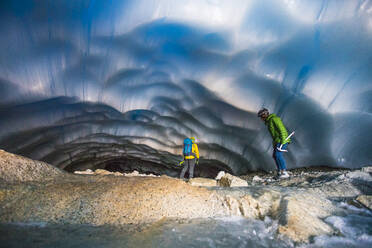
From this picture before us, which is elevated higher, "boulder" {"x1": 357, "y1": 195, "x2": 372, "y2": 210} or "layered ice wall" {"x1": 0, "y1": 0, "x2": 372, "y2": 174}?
"layered ice wall" {"x1": 0, "y1": 0, "x2": 372, "y2": 174}

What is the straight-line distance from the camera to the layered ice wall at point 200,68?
11.8 feet

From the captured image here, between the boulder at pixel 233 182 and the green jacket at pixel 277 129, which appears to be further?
the green jacket at pixel 277 129

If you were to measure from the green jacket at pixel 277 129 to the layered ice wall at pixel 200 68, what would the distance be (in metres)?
1.10

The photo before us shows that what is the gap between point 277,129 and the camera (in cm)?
359

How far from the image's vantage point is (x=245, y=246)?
1.18 metres

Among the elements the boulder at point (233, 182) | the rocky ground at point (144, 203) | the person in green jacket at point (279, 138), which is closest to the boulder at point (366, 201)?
the rocky ground at point (144, 203)

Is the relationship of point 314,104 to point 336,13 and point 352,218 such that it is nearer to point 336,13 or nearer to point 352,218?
point 336,13

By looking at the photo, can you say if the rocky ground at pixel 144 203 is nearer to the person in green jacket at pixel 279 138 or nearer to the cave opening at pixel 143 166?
the person in green jacket at pixel 279 138

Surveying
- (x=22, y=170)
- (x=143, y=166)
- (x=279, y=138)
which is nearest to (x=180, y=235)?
(x=22, y=170)

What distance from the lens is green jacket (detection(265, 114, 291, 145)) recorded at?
350cm

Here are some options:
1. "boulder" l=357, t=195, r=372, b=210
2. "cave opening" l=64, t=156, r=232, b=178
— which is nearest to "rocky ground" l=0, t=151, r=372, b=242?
"boulder" l=357, t=195, r=372, b=210

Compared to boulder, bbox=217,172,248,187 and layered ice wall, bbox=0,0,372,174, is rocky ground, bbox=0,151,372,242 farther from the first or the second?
layered ice wall, bbox=0,0,372,174

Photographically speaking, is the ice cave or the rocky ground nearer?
the rocky ground

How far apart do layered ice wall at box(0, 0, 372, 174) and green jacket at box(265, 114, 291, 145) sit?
1.10 metres
